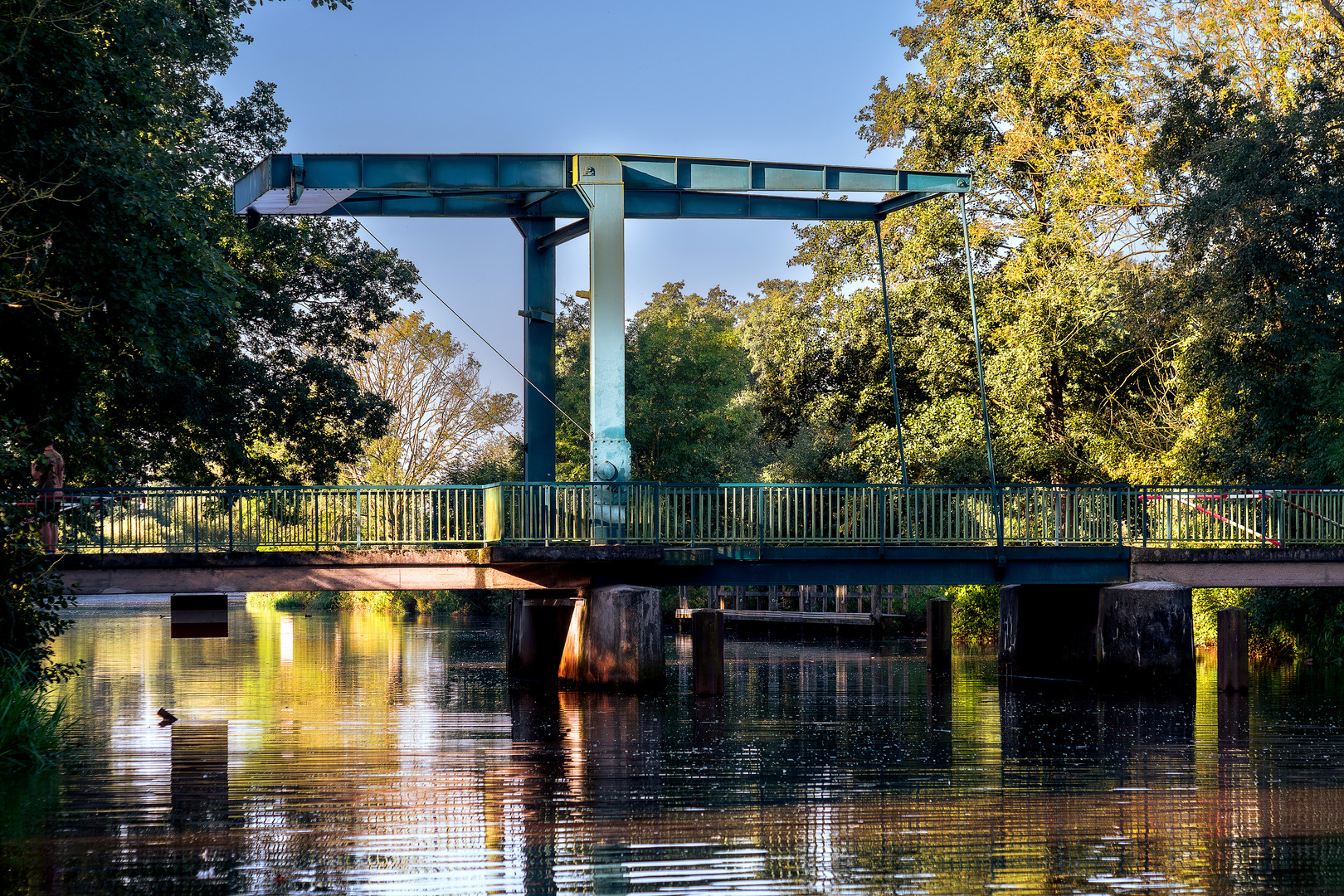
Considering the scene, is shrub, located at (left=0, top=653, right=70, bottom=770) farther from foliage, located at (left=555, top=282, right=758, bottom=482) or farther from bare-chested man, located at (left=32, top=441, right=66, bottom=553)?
foliage, located at (left=555, top=282, right=758, bottom=482)

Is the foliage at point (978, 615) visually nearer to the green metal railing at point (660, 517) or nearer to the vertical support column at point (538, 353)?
the green metal railing at point (660, 517)

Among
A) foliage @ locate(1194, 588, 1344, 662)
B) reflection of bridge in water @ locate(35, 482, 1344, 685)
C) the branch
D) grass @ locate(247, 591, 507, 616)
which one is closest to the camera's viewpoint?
reflection of bridge in water @ locate(35, 482, 1344, 685)

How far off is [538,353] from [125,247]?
10125mm

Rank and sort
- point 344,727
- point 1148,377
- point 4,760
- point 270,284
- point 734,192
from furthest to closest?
point 1148,377 < point 270,284 < point 734,192 < point 344,727 < point 4,760

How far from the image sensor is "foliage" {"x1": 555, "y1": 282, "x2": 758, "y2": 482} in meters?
46.5

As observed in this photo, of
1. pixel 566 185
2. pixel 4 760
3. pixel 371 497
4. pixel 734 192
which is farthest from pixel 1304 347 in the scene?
pixel 4 760

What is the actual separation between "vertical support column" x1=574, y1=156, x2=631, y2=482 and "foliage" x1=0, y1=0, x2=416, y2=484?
5.70 m

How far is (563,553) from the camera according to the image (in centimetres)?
2216

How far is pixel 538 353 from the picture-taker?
2666 cm

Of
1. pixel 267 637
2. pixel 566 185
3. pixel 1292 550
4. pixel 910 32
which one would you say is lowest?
pixel 267 637

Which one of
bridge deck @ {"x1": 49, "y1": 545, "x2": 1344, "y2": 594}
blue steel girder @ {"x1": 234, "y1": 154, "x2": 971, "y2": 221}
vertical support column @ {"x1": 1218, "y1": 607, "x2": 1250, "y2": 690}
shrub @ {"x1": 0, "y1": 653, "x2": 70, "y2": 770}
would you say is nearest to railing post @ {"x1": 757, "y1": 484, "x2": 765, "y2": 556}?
bridge deck @ {"x1": 49, "y1": 545, "x2": 1344, "y2": 594}

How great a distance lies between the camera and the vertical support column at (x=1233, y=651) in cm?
2391

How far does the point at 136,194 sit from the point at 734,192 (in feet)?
39.6

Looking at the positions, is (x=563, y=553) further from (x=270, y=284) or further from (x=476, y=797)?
(x=270, y=284)
